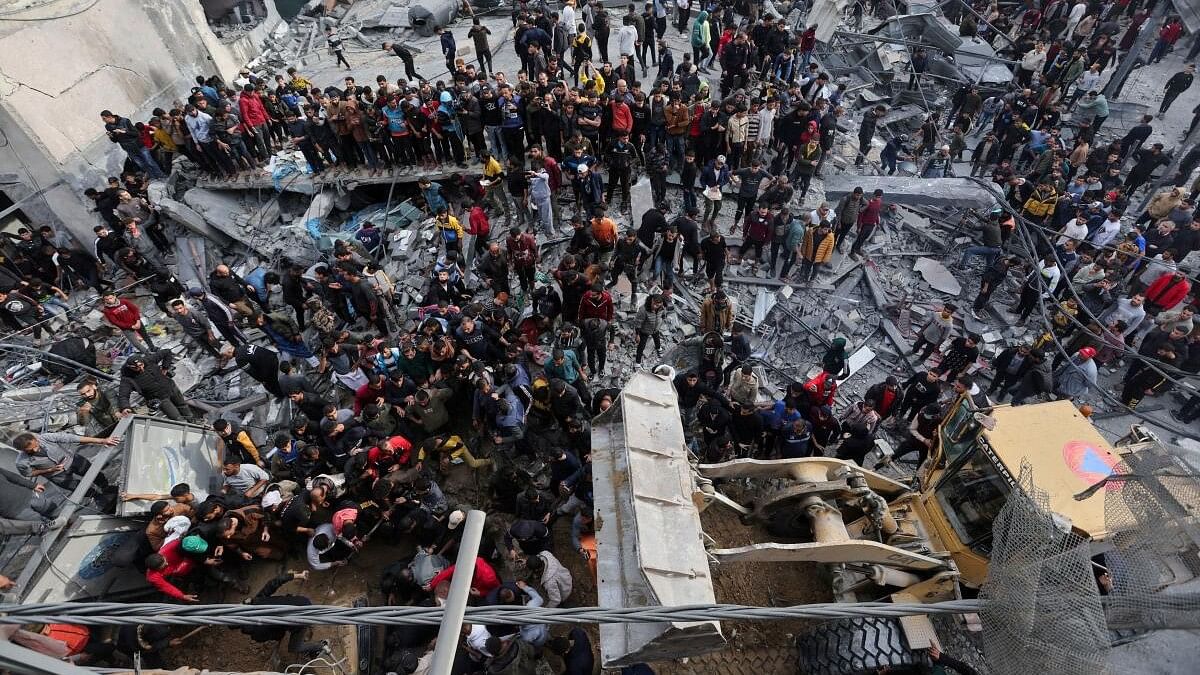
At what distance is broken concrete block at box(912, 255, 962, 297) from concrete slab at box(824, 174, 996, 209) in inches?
57.0

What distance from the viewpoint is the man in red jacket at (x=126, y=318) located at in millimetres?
9758

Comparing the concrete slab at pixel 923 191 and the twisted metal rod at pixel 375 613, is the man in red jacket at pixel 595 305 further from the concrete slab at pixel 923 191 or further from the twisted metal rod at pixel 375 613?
the concrete slab at pixel 923 191

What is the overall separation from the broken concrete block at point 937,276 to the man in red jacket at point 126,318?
14.4 meters

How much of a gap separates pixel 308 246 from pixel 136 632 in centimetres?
859

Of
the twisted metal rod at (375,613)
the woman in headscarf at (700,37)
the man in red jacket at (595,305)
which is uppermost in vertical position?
the twisted metal rod at (375,613)

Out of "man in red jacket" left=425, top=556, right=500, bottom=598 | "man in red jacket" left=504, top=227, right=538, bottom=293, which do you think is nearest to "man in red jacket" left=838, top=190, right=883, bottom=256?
"man in red jacket" left=504, top=227, right=538, bottom=293

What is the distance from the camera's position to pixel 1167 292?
10.3 metres

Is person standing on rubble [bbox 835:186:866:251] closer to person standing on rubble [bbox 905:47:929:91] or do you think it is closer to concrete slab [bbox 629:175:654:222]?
concrete slab [bbox 629:175:654:222]

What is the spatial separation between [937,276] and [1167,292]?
11.3 ft

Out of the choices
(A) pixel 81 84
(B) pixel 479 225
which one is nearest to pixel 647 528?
(B) pixel 479 225

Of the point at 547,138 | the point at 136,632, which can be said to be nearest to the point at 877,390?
the point at 547,138

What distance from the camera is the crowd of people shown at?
7211 millimetres

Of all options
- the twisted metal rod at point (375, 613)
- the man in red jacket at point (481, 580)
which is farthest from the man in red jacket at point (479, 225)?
the twisted metal rod at point (375, 613)

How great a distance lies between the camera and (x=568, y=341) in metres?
9.29
